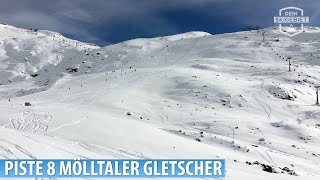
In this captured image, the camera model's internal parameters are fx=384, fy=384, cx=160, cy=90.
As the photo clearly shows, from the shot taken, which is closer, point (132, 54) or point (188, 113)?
point (188, 113)

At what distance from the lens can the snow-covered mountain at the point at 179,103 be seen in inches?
817

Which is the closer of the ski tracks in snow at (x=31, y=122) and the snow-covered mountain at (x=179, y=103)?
the snow-covered mountain at (x=179, y=103)

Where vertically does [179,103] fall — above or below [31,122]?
above

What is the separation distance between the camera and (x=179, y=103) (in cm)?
4162

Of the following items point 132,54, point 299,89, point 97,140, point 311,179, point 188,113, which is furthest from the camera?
point 132,54

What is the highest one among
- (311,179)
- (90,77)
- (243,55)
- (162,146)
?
(243,55)

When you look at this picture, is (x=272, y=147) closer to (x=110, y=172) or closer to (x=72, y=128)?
(x=72, y=128)

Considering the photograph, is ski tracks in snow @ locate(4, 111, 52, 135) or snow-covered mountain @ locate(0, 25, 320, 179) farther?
ski tracks in snow @ locate(4, 111, 52, 135)

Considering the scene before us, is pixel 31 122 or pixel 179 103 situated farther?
pixel 179 103

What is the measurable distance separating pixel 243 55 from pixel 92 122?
51724 millimetres

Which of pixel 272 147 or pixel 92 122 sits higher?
pixel 92 122

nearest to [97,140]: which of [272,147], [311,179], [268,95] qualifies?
[311,179]

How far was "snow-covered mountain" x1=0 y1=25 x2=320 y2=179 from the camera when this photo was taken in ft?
68.1

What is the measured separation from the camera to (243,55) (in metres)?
72.9
